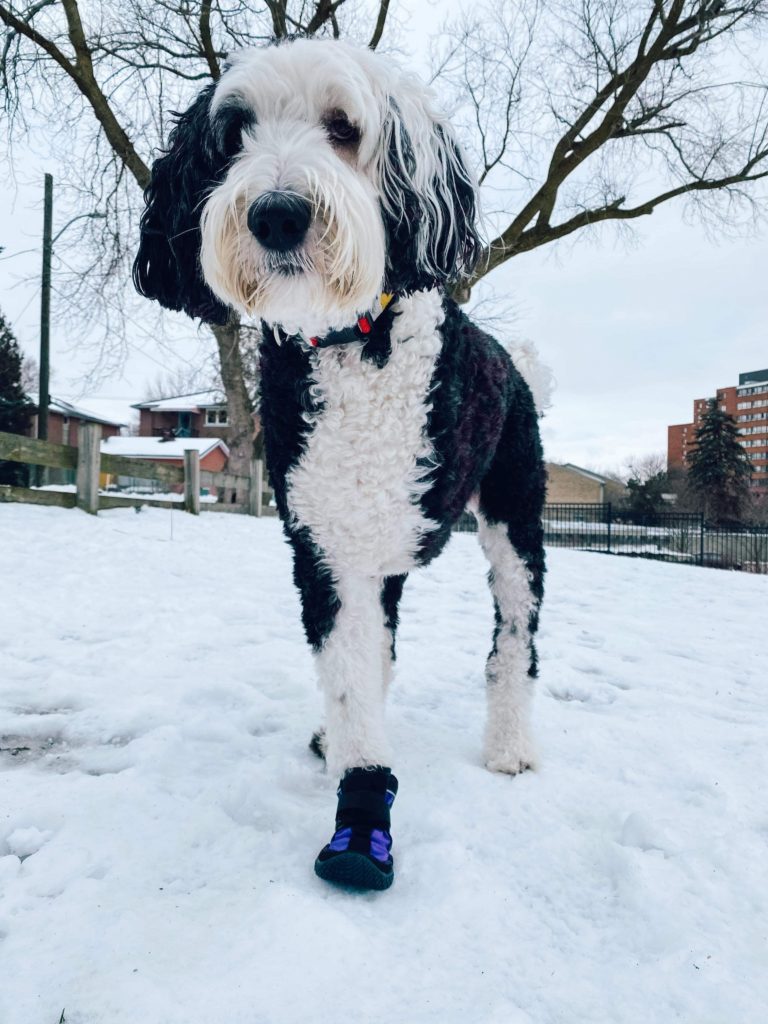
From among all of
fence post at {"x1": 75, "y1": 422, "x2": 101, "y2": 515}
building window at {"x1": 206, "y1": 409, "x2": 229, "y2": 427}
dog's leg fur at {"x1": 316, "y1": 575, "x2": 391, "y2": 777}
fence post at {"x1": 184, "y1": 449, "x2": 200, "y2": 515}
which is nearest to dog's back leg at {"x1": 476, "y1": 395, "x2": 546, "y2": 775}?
dog's leg fur at {"x1": 316, "y1": 575, "x2": 391, "y2": 777}

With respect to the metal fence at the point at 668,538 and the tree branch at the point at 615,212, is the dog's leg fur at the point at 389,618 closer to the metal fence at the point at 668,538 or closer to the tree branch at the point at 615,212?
the tree branch at the point at 615,212

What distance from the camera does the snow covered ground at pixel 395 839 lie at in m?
1.27

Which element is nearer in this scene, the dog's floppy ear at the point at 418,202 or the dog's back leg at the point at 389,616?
the dog's floppy ear at the point at 418,202

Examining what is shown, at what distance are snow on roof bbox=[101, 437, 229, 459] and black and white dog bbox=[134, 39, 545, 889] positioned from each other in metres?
33.9

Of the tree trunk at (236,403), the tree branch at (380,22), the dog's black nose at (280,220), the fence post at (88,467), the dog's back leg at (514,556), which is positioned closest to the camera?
the dog's black nose at (280,220)

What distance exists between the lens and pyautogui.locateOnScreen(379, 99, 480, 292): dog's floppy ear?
71.4 inches

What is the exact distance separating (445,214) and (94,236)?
13.4 metres

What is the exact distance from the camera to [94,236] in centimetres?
1308

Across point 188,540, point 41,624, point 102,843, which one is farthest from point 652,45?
point 102,843

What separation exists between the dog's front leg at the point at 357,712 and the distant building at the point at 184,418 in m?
40.9

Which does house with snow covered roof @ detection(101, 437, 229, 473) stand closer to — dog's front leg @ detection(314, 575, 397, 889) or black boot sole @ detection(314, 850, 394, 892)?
dog's front leg @ detection(314, 575, 397, 889)

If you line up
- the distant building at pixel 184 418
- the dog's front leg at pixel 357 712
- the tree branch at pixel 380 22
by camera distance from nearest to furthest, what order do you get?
the dog's front leg at pixel 357 712 < the tree branch at pixel 380 22 < the distant building at pixel 184 418

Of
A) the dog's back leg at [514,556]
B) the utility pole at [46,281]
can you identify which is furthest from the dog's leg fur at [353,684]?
the utility pole at [46,281]

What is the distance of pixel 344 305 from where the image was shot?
1.68m
